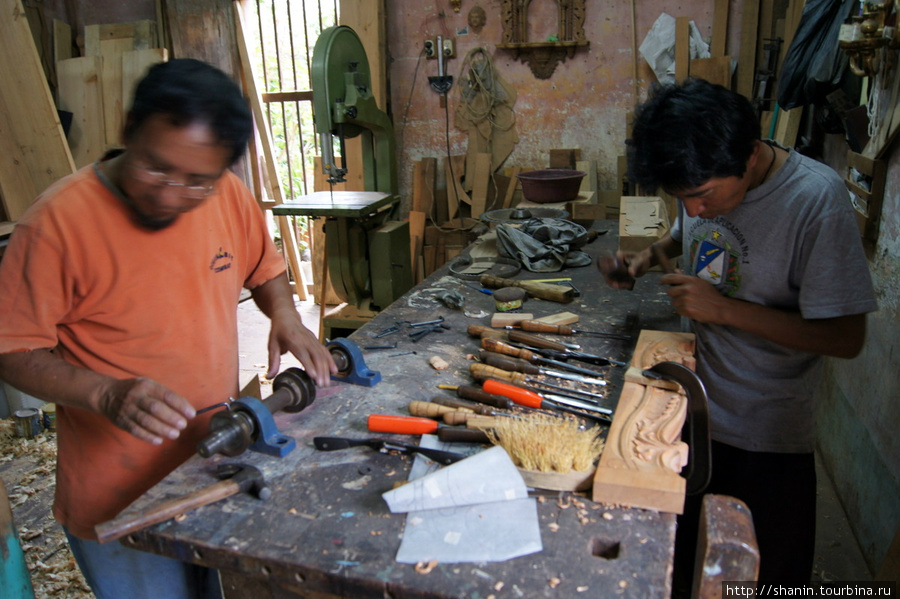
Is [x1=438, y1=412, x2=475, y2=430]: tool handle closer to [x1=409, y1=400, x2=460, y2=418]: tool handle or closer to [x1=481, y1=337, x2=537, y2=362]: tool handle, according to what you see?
[x1=409, y1=400, x2=460, y2=418]: tool handle

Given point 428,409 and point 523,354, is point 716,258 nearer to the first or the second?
point 523,354

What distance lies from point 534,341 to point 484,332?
7.8 inches

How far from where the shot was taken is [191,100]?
1.31 metres

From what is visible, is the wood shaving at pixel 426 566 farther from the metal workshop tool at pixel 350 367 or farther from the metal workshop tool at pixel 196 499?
the metal workshop tool at pixel 350 367

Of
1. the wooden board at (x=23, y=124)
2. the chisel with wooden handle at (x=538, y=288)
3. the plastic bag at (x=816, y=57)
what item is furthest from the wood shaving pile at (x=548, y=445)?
the wooden board at (x=23, y=124)

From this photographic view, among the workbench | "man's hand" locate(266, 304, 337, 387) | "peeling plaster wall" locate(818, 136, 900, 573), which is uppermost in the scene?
"man's hand" locate(266, 304, 337, 387)

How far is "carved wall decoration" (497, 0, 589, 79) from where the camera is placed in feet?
16.3

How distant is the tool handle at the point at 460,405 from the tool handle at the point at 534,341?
41 centimetres

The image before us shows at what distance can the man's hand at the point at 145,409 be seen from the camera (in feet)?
4.17

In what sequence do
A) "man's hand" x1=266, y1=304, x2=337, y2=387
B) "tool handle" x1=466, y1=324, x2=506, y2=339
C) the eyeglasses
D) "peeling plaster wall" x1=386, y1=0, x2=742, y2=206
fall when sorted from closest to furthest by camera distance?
the eyeglasses → "man's hand" x1=266, y1=304, x2=337, y2=387 → "tool handle" x1=466, y1=324, x2=506, y2=339 → "peeling plaster wall" x1=386, y1=0, x2=742, y2=206

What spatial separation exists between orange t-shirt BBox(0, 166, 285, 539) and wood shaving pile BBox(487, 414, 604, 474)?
2.54 feet

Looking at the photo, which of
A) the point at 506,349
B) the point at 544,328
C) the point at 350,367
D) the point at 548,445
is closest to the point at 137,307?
the point at 350,367

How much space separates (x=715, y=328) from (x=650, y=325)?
1.38 feet

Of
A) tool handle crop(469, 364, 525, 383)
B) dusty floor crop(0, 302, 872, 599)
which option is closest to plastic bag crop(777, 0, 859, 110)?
dusty floor crop(0, 302, 872, 599)
